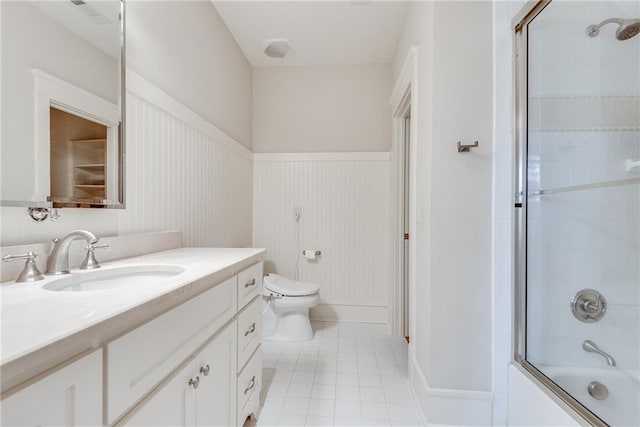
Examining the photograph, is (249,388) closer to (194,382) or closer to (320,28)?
(194,382)

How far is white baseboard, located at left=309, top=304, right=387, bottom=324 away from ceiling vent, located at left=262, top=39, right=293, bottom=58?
8.12ft

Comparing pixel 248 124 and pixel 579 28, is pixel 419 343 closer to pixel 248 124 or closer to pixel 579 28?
pixel 579 28

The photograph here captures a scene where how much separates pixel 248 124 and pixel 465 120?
207 cm

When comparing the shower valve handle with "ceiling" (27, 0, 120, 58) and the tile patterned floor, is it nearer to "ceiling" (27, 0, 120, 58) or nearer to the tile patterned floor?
the tile patterned floor

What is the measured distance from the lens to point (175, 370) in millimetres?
751

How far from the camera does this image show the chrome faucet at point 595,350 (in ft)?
4.04

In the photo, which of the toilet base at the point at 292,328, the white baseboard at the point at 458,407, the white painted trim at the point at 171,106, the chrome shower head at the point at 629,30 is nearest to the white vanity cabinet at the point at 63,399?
the white painted trim at the point at 171,106

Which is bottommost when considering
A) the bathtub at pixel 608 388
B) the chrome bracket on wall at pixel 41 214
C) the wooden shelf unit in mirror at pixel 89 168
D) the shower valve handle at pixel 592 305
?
the bathtub at pixel 608 388

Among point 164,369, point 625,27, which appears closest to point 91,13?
point 164,369

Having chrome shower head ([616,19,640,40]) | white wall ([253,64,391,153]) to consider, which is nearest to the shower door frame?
chrome shower head ([616,19,640,40])

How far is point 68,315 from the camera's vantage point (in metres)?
0.51

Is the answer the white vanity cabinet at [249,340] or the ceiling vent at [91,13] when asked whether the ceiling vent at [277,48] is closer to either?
the ceiling vent at [91,13]

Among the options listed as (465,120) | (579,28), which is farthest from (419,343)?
(579,28)

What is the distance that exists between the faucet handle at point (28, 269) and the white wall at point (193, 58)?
93 centimetres
